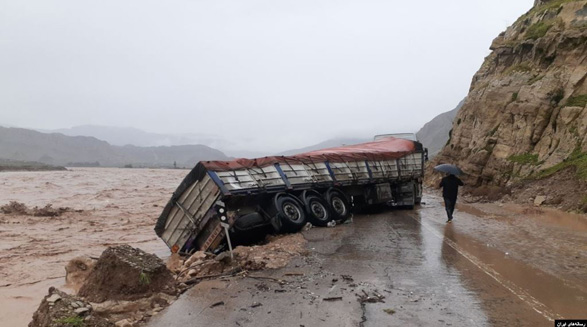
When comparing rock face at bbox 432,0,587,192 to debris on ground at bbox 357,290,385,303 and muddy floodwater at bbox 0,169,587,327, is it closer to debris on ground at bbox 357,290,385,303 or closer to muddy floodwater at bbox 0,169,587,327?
muddy floodwater at bbox 0,169,587,327

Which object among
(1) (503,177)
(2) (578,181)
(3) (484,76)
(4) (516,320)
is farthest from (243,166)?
(3) (484,76)

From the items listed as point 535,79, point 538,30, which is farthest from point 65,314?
point 538,30

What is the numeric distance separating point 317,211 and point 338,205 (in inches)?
54.9

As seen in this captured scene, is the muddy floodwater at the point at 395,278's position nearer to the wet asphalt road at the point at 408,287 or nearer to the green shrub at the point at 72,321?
the wet asphalt road at the point at 408,287

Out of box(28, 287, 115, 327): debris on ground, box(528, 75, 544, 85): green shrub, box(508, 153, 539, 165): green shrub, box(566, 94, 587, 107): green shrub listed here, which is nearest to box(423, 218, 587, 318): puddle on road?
box(28, 287, 115, 327): debris on ground

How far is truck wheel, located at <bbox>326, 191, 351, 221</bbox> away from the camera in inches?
555

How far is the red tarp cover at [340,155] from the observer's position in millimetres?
11619

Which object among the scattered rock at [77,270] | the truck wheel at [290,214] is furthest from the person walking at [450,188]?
the scattered rock at [77,270]

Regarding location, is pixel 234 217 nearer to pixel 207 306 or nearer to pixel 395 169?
pixel 207 306

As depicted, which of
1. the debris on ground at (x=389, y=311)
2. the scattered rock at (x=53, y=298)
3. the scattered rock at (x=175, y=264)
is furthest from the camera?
the scattered rock at (x=175, y=264)

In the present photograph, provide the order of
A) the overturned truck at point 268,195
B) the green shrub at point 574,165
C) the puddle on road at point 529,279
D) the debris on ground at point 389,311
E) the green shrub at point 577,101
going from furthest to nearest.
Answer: the green shrub at point 577,101 → the green shrub at point 574,165 → the overturned truck at point 268,195 → the puddle on road at point 529,279 → the debris on ground at point 389,311

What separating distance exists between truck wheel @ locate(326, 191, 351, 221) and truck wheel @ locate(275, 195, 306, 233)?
5.37 ft

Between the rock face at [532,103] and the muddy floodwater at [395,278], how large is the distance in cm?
495

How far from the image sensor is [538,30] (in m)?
23.3
